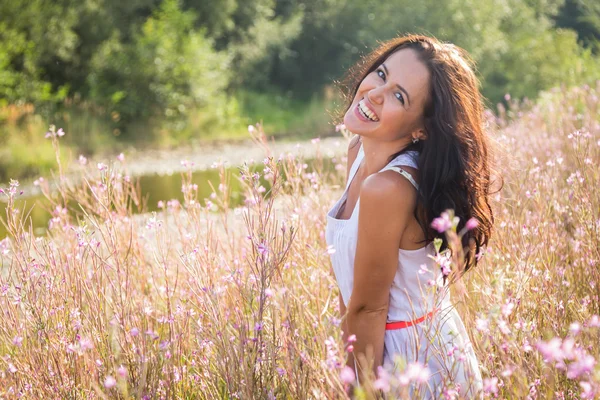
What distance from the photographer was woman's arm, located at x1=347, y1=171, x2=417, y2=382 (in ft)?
6.85

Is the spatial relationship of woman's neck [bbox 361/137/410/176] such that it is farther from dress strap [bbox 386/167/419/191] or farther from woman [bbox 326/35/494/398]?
dress strap [bbox 386/167/419/191]

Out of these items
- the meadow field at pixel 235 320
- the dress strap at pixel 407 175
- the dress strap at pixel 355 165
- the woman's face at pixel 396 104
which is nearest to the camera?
the meadow field at pixel 235 320

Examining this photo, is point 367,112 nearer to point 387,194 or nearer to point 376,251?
point 387,194

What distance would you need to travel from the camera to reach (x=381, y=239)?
2100 mm

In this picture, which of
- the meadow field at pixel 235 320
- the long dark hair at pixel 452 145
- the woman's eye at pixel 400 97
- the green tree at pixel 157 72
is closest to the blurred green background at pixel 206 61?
the green tree at pixel 157 72

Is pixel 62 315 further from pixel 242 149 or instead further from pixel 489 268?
pixel 242 149

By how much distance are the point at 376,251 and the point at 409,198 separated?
0.68 feet

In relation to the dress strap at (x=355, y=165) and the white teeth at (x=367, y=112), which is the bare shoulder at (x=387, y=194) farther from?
the dress strap at (x=355, y=165)

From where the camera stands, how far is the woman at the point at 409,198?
2115 millimetres

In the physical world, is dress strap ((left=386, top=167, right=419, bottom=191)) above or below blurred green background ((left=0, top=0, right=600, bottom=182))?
above

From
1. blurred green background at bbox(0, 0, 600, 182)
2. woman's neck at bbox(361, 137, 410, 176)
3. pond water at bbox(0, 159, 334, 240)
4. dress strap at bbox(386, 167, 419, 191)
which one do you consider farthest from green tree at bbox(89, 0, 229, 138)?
dress strap at bbox(386, 167, 419, 191)

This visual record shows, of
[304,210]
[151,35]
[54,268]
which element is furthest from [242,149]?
[54,268]

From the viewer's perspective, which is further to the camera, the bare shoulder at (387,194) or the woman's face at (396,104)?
the woman's face at (396,104)

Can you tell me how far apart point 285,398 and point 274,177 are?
31.5 inches
